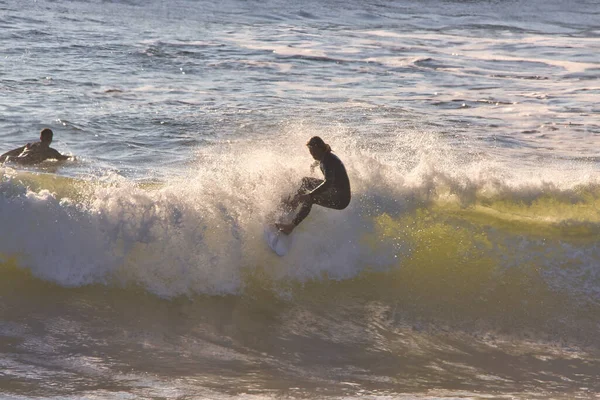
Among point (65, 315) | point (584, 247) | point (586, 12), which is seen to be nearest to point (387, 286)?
point (584, 247)

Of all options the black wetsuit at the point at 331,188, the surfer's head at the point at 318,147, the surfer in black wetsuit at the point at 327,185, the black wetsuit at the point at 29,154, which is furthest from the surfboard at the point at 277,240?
the black wetsuit at the point at 29,154

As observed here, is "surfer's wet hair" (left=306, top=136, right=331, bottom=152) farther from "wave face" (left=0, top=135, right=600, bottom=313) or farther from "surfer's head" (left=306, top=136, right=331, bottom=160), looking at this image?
"wave face" (left=0, top=135, right=600, bottom=313)

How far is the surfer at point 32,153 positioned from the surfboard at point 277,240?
550 cm

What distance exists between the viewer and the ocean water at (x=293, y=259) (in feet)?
27.9

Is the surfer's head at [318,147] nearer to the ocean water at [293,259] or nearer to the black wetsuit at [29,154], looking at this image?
the ocean water at [293,259]

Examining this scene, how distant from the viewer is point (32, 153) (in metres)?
14.3

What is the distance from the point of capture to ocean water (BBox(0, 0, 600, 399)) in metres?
8.50

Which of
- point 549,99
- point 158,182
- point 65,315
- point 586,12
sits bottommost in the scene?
point 65,315

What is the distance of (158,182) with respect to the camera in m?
14.3

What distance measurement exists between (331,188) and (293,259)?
1.22 metres

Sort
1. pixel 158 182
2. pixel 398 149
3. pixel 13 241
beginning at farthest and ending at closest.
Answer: pixel 398 149
pixel 158 182
pixel 13 241

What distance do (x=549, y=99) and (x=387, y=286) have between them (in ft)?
40.2

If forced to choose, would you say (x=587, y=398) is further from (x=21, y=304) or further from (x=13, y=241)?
(x=13, y=241)

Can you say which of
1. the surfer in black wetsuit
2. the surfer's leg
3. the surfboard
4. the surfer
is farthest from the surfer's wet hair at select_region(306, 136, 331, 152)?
the surfer
